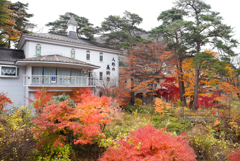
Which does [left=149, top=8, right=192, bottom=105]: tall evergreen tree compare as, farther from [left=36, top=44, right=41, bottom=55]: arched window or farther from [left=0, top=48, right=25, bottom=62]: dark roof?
[left=0, top=48, right=25, bottom=62]: dark roof

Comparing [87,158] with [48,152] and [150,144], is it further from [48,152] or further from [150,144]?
[150,144]

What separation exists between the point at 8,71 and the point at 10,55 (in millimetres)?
1994

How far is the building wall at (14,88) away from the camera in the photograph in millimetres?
13952

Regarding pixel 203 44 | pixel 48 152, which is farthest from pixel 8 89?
pixel 203 44

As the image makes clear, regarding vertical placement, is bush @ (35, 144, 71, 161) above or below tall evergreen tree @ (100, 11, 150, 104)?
below

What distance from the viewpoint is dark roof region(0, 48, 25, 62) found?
14305 millimetres

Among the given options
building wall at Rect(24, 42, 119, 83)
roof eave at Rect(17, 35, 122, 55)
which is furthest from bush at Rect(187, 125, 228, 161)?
roof eave at Rect(17, 35, 122, 55)

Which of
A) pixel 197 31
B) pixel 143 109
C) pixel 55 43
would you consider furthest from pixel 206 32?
pixel 55 43

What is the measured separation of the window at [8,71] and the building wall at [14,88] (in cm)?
34

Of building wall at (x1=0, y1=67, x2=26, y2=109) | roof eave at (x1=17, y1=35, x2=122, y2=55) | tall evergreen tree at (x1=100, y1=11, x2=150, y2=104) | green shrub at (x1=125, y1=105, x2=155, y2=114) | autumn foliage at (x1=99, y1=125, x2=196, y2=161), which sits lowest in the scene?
green shrub at (x1=125, y1=105, x2=155, y2=114)

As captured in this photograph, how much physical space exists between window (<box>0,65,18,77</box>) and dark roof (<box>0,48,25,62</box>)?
30.2 inches

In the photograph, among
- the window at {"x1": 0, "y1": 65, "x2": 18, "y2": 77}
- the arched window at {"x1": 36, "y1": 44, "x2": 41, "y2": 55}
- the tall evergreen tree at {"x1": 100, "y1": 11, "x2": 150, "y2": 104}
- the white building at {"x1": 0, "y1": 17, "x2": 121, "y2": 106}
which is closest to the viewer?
the white building at {"x1": 0, "y1": 17, "x2": 121, "y2": 106}

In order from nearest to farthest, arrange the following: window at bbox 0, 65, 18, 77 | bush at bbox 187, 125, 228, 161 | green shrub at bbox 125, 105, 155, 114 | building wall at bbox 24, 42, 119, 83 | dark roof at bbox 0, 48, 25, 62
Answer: bush at bbox 187, 125, 228, 161, window at bbox 0, 65, 18, 77, dark roof at bbox 0, 48, 25, 62, building wall at bbox 24, 42, 119, 83, green shrub at bbox 125, 105, 155, 114

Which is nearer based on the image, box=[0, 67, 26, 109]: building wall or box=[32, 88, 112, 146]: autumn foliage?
box=[32, 88, 112, 146]: autumn foliage
